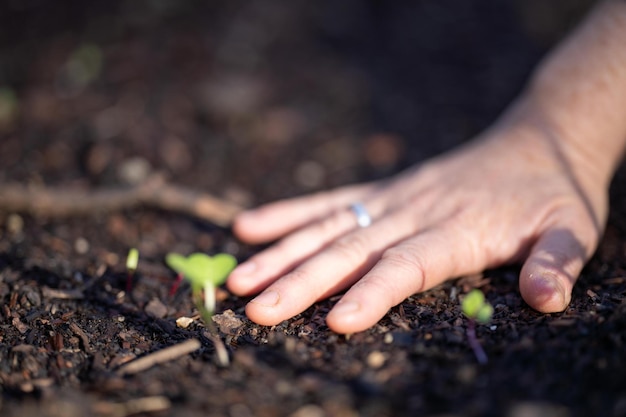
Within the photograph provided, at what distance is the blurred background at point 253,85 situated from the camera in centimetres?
324

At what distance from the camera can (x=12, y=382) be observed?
1561 mm

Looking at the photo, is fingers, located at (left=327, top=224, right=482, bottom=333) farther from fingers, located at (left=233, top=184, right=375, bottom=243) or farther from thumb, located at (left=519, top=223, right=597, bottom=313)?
fingers, located at (left=233, top=184, right=375, bottom=243)

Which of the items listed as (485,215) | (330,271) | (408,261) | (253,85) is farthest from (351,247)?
(253,85)

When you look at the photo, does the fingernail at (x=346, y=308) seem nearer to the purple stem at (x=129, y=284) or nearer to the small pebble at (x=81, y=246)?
the purple stem at (x=129, y=284)

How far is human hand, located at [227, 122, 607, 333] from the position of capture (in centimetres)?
182

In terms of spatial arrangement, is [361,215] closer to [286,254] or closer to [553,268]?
[286,254]

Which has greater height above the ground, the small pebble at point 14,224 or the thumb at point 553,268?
the thumb at point 553,268

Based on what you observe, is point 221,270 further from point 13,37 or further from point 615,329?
point 13,37

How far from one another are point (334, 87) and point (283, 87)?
370mm

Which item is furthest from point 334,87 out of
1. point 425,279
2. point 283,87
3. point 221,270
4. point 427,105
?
point 221,270

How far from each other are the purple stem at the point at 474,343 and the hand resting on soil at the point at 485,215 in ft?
0.71

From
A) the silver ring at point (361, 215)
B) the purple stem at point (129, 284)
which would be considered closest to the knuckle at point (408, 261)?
the silver ring at point (361, 215)

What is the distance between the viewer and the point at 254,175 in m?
3.26

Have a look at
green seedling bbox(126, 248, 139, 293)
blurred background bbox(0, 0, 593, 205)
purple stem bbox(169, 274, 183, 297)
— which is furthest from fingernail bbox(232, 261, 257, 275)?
blurred background bbox(0, 0, 593, 205)
